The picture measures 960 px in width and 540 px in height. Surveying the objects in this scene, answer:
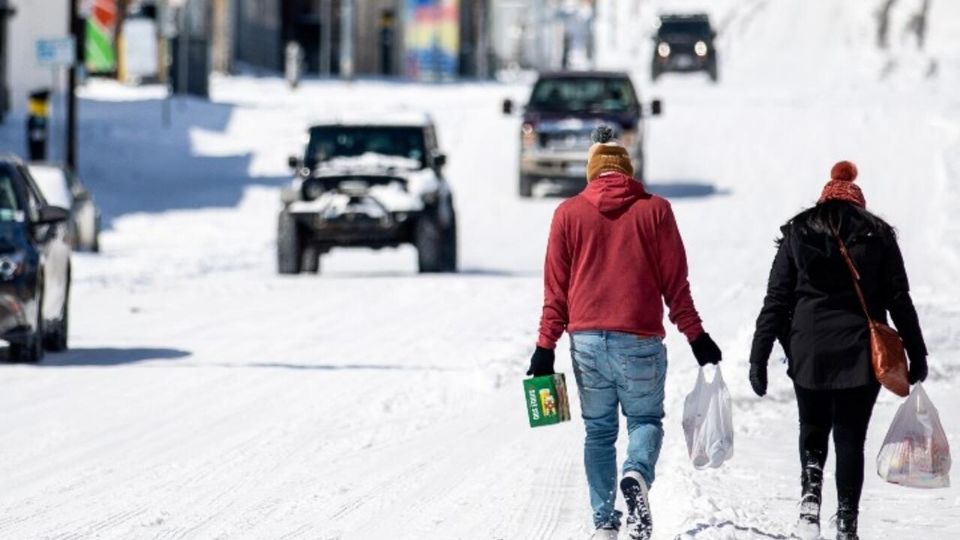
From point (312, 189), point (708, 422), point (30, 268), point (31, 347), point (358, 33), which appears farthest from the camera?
point (358, 33)

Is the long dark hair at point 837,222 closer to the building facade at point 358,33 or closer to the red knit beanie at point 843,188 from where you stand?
the red knit beanie at point 843,188

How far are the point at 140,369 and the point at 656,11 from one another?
74585mm

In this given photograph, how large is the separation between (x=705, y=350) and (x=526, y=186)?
27.4 metres

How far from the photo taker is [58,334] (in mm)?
16516

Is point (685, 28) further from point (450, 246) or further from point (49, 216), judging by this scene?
point (49, 216)

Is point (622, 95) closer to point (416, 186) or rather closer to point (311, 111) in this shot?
point (416, 186)

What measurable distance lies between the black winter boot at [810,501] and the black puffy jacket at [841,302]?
0.32 meters

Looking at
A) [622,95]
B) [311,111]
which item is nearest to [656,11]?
[311,111]

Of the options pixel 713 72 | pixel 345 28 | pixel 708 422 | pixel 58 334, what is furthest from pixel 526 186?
pixel 345 28

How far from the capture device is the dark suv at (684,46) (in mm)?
56688

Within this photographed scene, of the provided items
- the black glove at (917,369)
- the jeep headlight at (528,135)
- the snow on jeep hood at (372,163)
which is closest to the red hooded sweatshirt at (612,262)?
the black glove at (917,369)

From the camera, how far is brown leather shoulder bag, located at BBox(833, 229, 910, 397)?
8.14 meters

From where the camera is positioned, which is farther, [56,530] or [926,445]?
[56,530]

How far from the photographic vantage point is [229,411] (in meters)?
13.2
